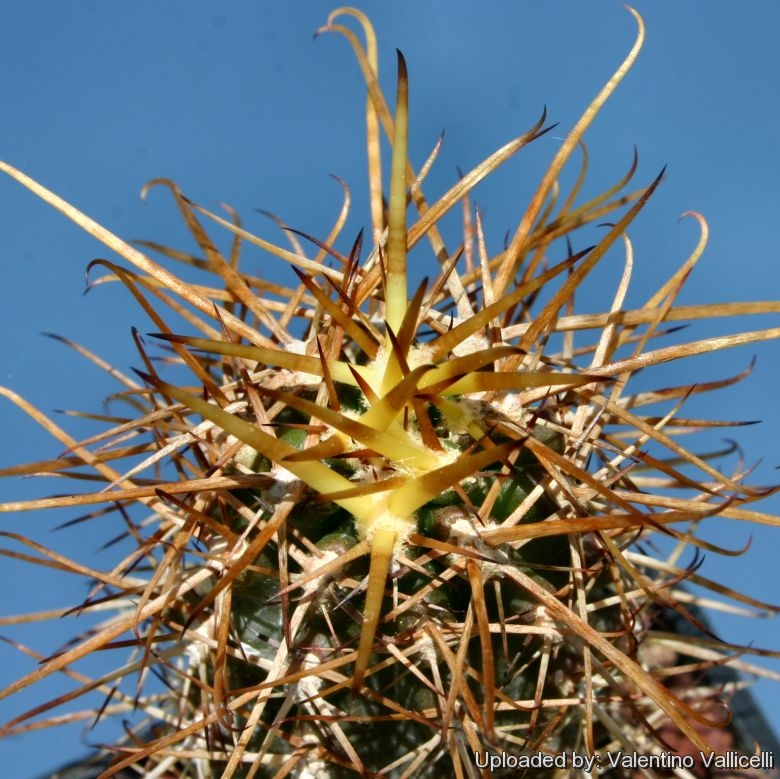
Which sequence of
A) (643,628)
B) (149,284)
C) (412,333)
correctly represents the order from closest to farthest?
(412,333) < (149,284) < (643,628)

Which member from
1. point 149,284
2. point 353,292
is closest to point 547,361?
point 353,292

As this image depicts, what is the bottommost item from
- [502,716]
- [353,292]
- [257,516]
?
[502,716]

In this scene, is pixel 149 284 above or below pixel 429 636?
above

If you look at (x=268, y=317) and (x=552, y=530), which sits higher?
(x=268, y=317)

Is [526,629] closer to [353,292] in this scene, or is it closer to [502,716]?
[502,716]

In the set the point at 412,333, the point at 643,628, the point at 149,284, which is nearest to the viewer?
the point at 412,333

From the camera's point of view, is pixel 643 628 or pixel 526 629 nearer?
pixel 526 629

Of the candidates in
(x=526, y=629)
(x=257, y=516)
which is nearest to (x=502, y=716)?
(x=526, y=629)

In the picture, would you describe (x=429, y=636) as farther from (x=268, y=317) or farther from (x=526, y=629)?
(x=268, y=317)

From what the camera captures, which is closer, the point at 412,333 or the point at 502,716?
the point at 412,333
